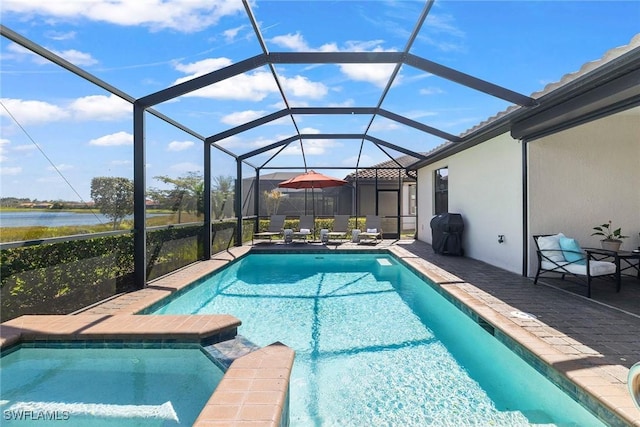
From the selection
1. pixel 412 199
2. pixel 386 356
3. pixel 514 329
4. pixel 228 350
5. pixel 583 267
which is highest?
pixel 412 199

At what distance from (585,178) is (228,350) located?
21.3 feet

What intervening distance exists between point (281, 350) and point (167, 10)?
422 cm

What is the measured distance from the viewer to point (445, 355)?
3.92m

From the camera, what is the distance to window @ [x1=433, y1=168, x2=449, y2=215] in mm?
10867

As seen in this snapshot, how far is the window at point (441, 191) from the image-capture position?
1087 centimetres

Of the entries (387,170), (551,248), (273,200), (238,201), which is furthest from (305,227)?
(551,248)

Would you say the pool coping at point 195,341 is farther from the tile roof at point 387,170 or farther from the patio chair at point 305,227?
the tile roof at point 387,170

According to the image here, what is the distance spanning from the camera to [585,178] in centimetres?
616

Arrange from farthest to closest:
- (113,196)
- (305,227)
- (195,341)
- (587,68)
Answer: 1. (305,227)
2. (113,196)
3. (587,68)
4. (195,341)

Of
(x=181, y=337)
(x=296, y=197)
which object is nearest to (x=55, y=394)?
(x=181, y=337)

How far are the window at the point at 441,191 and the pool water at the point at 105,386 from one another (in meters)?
9.17

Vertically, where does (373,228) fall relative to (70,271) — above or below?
above

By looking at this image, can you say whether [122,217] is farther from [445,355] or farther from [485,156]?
[485,156]

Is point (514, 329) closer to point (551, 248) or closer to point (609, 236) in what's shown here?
point (551, 248)
